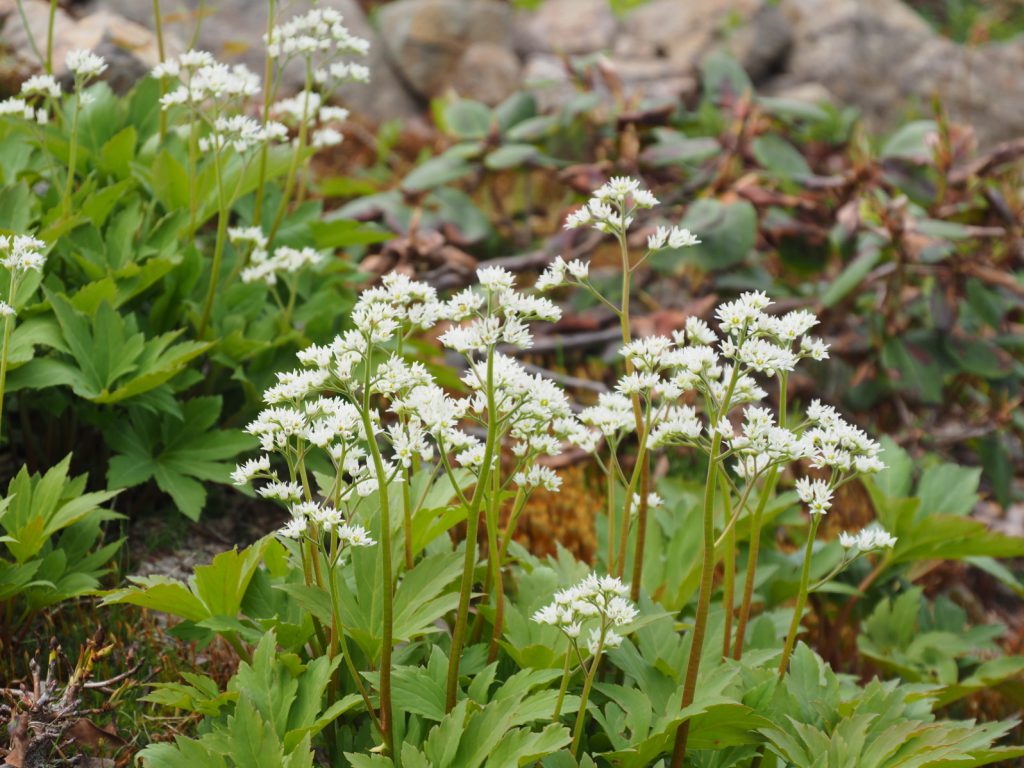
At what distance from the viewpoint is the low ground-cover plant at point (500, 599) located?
5.54 ft

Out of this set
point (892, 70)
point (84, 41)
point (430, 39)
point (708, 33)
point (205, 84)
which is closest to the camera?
point (205, 84)

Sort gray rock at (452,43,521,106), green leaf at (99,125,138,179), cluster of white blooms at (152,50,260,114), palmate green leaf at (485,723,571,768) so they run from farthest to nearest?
gray rock at (452,43,521,106)
green leaf at (99,125,138,179)
cluster of white blooms at (152,50,260,114)
palmate green leaf at (485,723,571,768)

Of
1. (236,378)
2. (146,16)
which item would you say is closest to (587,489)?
(236,378)

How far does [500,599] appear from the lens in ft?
6.59

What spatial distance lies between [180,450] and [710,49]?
26.2 feet

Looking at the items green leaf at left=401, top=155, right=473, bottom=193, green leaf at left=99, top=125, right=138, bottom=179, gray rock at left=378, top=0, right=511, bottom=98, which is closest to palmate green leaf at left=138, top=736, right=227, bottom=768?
green leaf at left=99, top=125, right=138, bottom=179

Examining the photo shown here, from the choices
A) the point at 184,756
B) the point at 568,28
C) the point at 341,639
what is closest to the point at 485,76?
the point at 568,28

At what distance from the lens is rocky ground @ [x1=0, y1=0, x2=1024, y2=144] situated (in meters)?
9.08

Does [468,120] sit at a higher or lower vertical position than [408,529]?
higher

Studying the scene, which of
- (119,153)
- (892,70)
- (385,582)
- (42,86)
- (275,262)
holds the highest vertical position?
(42,86)

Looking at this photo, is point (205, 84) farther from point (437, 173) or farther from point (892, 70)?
point (892, 70)

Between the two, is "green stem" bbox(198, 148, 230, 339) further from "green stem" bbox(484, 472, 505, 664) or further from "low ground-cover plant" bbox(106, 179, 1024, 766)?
"green stem" bbox(484, 472, 505, 664)

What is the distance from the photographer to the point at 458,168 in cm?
452

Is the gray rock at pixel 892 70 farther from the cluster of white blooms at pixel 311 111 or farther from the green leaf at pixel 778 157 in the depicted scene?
the cluster of white blooms at pixel 311 111
